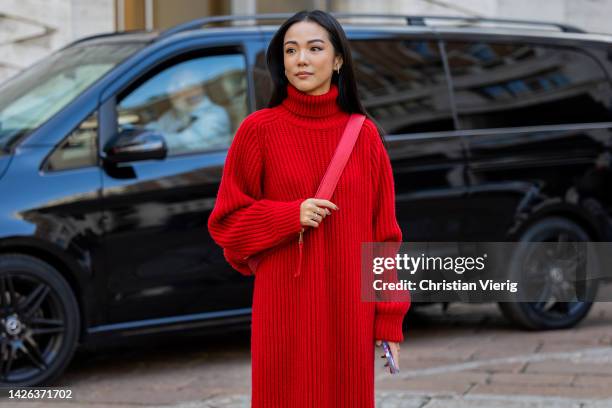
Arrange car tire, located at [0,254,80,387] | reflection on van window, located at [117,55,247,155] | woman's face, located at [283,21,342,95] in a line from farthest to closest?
1. reflection on van window, located at [117,55,247,155]
2. car tire, located at [0,254,80,387]
3. woman's face, located at [283,21,342,95]

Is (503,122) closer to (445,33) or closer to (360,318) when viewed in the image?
(445,33)

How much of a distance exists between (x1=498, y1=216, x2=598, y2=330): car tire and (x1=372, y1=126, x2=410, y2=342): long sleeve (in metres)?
4.20

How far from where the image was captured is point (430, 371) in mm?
6418

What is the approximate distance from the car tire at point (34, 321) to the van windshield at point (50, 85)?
65cm

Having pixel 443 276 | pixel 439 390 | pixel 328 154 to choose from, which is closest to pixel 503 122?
pixel 443 276

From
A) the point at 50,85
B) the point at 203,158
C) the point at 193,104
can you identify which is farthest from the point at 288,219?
the point at 50,85

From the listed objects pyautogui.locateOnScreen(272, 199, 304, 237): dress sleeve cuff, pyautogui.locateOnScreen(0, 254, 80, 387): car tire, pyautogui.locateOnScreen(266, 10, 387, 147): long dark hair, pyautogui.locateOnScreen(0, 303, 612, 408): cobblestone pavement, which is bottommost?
pyautogui.locateOnScreen(0, 303, 612, 408): cobblestone pavement

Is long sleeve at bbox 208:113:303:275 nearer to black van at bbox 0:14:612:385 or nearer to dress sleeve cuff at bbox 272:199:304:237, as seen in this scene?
dress sleeve cuff at bbox 272:199:304:237

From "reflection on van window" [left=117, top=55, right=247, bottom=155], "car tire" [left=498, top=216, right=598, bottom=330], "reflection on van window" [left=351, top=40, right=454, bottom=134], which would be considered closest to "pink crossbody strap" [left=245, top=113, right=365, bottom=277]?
"reflection on van window" [left=117, top=55, right=247, bottom=155]

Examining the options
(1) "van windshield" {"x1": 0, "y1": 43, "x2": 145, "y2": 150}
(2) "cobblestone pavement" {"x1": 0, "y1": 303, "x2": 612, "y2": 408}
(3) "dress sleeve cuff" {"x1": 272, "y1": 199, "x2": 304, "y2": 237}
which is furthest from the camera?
(1) "van windshield" {"x1": 0, "y1": 43, "x2": 145, "y2": 150}

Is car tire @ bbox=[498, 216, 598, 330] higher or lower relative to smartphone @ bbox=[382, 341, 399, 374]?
lower

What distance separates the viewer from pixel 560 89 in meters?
7.81

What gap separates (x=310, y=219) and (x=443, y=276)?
323 centimetres

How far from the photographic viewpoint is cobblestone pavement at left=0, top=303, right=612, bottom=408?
5.73 m
